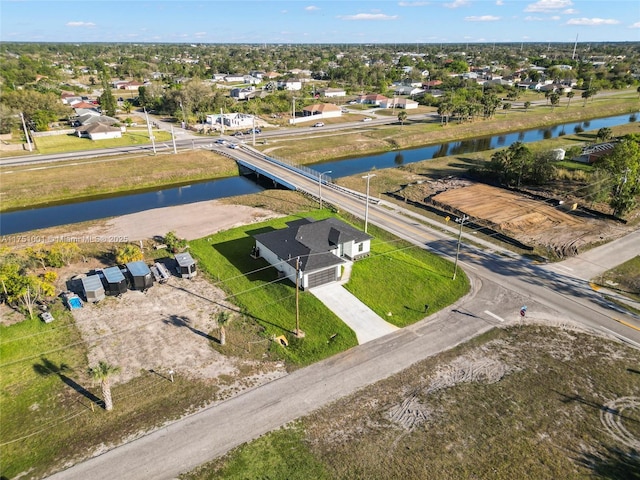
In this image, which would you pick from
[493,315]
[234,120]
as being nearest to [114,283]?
[493,315]

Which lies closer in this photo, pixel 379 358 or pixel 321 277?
pixel 379 358

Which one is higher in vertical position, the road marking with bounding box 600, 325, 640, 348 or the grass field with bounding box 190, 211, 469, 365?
the grass field with bounding box 190, 211, 469, 365

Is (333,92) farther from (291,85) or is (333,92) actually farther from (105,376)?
(105,376)

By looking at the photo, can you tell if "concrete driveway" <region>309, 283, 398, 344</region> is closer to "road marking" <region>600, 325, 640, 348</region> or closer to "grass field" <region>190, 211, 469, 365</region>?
"grass field" <region>190, 211, 469, 365</region>

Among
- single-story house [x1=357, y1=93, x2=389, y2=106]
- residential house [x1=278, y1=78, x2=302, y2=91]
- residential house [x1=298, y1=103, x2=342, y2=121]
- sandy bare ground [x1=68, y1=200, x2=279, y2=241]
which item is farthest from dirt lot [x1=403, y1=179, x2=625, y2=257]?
residential house [x1=278, y1=78, x2=302, y2=91]

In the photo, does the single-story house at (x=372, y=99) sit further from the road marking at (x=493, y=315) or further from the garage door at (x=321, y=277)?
the road marking at (x=493, y=315)
